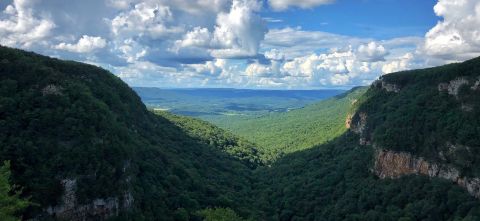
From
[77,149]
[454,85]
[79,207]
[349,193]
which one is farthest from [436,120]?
[79,207]

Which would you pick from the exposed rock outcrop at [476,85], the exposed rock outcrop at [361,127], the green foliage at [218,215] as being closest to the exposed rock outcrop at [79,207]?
the green foliage at [218,215]

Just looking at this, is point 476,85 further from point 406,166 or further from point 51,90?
point 51,90

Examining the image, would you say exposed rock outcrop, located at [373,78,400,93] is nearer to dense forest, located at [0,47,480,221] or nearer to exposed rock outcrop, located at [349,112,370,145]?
dense forest, located at [0,47,480,221]

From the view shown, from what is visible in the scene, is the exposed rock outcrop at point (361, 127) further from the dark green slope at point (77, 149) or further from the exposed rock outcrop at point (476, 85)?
the exposed rock outcrop at point (476, 85)

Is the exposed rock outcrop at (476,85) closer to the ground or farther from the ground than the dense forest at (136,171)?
farther from the ground

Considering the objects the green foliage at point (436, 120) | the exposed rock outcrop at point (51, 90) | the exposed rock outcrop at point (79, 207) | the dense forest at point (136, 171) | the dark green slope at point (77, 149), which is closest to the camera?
the exposed rock outcrop at point (79, 207)

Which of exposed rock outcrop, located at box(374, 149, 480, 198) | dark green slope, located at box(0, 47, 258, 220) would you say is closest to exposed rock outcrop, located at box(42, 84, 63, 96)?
dark green slope, located at box(0, 47, 258, 220)
